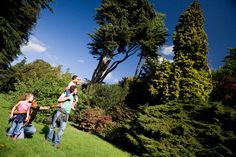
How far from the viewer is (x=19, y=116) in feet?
26.8

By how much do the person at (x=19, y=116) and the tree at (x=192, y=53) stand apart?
1126 centimetres

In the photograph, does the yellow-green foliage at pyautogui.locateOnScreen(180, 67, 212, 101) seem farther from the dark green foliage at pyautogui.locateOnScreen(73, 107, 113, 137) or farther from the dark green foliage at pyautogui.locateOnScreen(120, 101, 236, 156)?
the dark green foliage at pyautogui.locateOnScreen(73, 107, 113, 137)

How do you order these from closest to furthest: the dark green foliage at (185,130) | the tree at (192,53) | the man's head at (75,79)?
the man's head at (75,79) < the dark green foliage at (185,130) < the tree at (192,53)

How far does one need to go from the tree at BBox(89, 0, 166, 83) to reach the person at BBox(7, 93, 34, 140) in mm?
19108

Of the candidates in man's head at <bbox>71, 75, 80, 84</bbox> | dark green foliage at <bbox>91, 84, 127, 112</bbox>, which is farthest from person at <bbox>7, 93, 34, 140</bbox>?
dark green foliage at <bbox>91, 84, 127, 112</bbox>

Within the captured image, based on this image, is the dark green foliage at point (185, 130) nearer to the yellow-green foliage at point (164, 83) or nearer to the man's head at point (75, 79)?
the yellow-green foliage at point (164, 83)

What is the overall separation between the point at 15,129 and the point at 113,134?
8908 millimetres

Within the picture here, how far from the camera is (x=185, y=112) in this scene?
12492 mm

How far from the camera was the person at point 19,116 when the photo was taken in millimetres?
8000

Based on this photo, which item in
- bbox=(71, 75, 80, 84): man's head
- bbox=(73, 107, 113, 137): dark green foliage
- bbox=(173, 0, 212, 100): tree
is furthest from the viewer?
bbox=(173, 0, 212, 100): tree

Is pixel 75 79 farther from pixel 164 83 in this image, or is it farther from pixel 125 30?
pixel 125 30

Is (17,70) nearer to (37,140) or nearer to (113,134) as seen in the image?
(113,134)

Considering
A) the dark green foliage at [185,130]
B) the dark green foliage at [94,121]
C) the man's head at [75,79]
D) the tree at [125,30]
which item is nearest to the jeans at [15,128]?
the man's head at [75,79]

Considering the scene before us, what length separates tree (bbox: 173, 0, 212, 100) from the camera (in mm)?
17734
